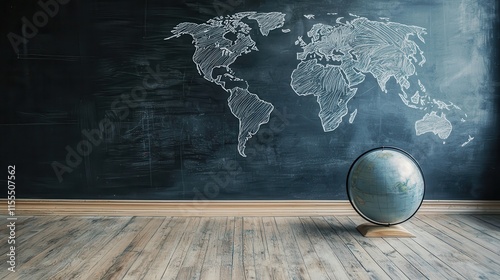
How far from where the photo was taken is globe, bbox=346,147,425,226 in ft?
10.4

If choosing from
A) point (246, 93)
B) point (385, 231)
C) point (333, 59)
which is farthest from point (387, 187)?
point (246, 93)

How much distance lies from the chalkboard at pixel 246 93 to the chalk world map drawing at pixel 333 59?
0.01 metres

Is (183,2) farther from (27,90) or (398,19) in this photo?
(398,19)

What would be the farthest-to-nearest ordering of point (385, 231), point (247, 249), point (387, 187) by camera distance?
1. point (385, 231)
2. point (387, 187)
3. point (247, 249)

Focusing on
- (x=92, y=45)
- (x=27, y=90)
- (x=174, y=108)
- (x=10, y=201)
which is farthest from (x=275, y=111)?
(x=10, y=201)

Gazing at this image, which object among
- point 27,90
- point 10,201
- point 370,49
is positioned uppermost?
point 370,49

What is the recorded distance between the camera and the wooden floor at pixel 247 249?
2.58 meters

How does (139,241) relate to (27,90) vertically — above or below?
below

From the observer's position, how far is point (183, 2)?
382 cm

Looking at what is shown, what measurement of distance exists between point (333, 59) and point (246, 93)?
851mm

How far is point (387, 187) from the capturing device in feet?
10.3

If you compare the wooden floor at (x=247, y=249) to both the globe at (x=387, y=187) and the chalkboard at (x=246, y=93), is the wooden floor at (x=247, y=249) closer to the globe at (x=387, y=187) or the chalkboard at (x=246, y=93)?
the globe at (x=387, y=187)

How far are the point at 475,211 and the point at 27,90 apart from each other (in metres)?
4.32

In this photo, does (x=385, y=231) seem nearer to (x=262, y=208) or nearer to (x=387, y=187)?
(x=387, y=187)
